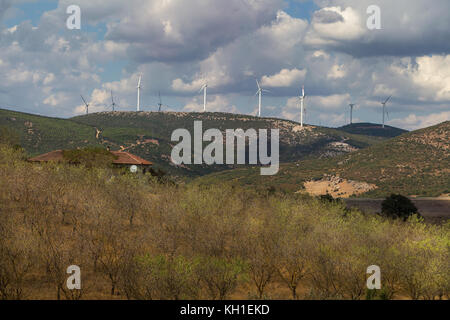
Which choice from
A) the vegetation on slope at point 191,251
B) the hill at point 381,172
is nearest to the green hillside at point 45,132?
the hill at point 381,172

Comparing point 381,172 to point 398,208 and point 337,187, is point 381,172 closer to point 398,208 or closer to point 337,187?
point 337,187

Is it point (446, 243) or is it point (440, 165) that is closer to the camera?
point (446, 243)

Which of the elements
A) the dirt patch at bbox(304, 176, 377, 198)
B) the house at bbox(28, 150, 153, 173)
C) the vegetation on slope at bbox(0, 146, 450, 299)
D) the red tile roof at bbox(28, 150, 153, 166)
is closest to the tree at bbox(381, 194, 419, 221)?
the vegetation on slope at bbox(0, 146, 450, 299)

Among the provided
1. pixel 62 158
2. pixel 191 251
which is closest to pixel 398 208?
pixel 191 251

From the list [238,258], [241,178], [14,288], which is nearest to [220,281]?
[238,258]

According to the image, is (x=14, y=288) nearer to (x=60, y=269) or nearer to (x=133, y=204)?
(x=60, y=269)
